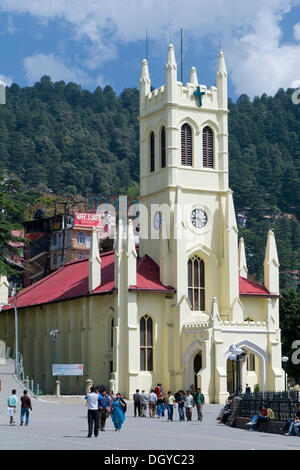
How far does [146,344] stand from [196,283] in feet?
19.5

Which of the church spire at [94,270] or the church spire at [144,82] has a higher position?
the church spire at [144,82]

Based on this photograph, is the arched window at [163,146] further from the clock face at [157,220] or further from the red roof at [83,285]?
the red roof at [83,285]

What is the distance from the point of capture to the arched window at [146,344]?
64.1 meters

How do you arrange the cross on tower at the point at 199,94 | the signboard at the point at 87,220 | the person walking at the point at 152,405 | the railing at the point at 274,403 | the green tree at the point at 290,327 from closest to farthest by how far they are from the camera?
the railing at the point at 274,403 < the person walking at the point at 152,405 < the cross on tower at the point at 199,94 < the green tree at the point at 290,327 < the signboard at the point at 87,220

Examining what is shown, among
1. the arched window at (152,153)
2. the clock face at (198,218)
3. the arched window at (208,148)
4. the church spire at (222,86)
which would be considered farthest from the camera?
the arched window at (152,153)

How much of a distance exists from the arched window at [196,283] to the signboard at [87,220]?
48.9 m

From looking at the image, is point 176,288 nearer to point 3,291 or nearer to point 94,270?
point 94,270

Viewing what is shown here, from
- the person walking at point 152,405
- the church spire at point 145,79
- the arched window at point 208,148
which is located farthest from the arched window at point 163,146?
the person walking at point 152,405

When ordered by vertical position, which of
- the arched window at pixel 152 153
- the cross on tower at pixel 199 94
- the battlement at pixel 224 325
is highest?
the cross on tower at pixel 199 94

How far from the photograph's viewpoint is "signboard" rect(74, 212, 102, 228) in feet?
378

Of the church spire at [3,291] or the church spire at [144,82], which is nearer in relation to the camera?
the church spire at [144,82]

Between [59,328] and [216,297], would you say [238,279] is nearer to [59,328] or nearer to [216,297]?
[216,297]

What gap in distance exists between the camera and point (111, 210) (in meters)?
133

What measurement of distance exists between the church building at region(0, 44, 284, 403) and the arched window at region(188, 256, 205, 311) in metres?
0.07
